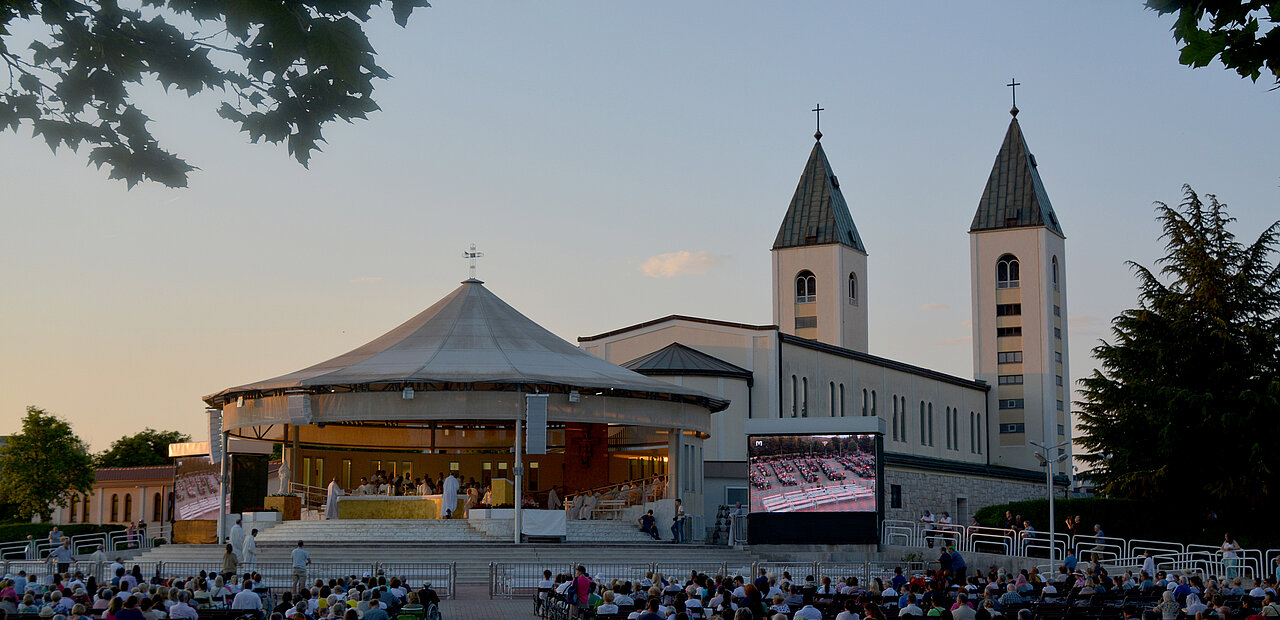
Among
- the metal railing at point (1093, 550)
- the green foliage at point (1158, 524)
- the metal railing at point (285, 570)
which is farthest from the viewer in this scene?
the green foliage at point (1158, 524)

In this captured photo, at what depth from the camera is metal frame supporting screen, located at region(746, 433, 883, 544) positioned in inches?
1412

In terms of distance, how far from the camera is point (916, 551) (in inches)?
1384

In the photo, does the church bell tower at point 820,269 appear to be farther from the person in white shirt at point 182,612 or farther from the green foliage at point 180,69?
the green foliage at point 180,69

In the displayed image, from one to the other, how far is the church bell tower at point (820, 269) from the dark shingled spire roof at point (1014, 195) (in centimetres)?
719

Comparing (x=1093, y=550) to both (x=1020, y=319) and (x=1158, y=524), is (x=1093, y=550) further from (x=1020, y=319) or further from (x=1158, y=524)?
(x=1020, y=319)

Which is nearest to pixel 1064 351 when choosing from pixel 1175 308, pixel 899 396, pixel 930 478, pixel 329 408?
pixel 899 396

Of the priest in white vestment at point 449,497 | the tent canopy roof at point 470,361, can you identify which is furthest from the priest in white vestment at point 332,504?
the tent canopy roof at point 470,361

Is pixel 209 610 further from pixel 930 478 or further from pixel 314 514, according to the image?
pixel 930 478

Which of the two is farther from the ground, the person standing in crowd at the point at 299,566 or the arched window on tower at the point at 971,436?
the arched window on tower at the point at 971,436

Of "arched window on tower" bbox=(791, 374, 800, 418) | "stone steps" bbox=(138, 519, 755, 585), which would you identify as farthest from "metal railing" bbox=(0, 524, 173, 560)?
"arched window on tower" bbox=(791, 374, 800, 418)

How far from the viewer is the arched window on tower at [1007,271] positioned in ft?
247

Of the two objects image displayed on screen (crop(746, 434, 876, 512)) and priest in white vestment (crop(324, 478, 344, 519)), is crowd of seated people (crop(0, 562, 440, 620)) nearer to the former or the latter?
priest in white vestment (crop(324, 478, 344, 519))

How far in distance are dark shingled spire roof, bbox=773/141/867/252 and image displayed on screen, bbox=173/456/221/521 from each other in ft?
138

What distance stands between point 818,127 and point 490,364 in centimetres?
4718
